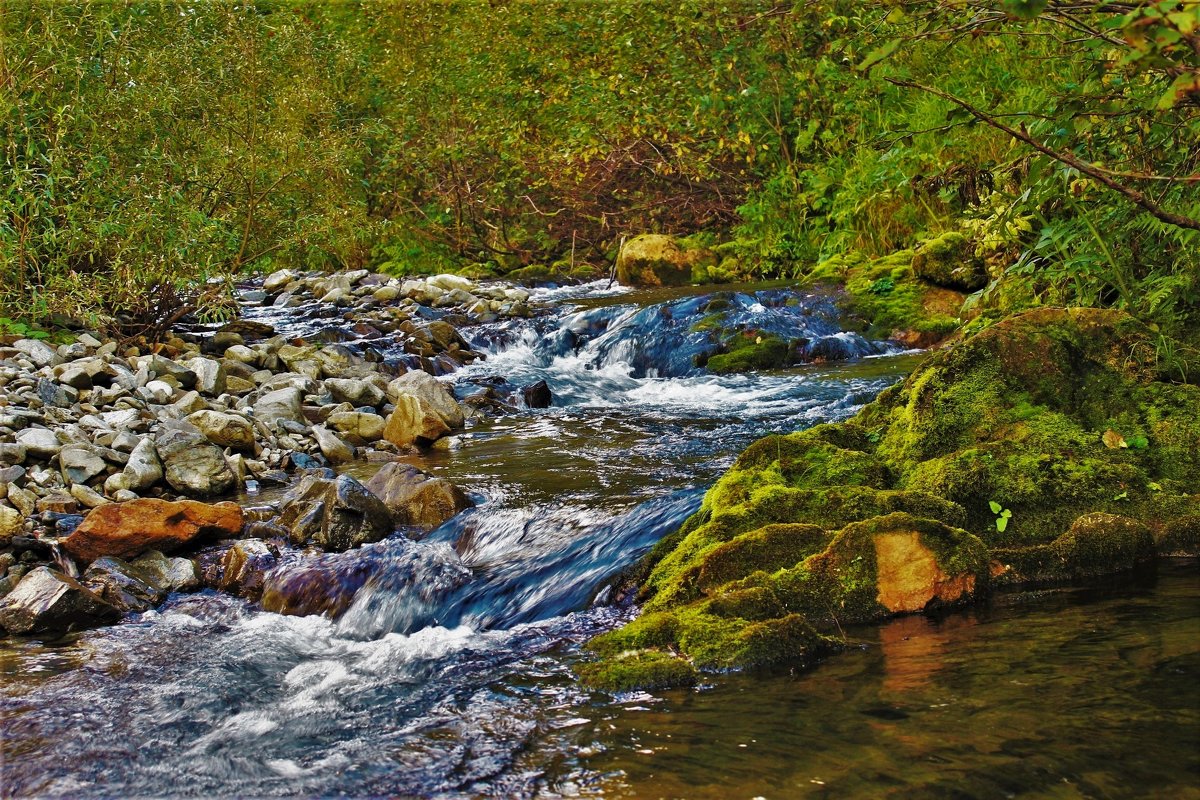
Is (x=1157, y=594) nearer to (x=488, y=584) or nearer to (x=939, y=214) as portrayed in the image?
Answer: (x=488, y=584)

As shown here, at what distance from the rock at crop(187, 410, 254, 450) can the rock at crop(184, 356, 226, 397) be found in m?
1.30

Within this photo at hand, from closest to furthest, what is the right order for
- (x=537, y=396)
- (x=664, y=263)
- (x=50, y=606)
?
(x=50, y=606) → (x=537, y=396) → (x=664, y=263)

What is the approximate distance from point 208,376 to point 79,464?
2.55 metres

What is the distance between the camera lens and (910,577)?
3.87 meters

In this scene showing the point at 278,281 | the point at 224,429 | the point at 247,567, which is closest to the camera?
the point at 247,567

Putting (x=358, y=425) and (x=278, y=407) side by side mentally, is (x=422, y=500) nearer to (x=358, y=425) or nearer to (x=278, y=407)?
(x=358, y=425)

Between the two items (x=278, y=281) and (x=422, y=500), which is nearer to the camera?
(x=422, y=500)

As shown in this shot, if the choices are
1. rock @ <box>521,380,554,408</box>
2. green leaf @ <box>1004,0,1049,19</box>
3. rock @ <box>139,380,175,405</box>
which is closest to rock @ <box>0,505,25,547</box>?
rock @ <box>139,380,175,405</box>

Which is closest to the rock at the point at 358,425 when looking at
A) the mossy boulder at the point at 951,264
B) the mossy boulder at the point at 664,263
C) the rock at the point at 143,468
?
the rock at the point at 143,468

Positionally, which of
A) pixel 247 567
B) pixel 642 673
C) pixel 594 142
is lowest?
pixel 247 567

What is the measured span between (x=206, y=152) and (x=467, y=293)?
5233mm

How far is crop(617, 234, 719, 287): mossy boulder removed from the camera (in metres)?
15.8

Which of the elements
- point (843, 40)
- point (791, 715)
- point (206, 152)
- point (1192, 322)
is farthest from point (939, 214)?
point (791, 715)

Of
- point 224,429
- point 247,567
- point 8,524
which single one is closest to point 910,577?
point 247,567
